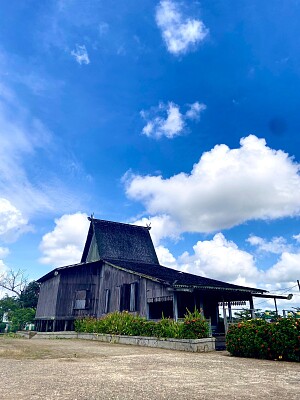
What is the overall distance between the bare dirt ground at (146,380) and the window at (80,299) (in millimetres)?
16353

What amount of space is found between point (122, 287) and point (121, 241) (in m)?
8.25

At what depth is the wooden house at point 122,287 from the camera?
17.8 metres

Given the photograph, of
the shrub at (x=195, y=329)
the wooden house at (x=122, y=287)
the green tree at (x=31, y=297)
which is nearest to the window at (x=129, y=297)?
the wooden house at (x=122, y=287)

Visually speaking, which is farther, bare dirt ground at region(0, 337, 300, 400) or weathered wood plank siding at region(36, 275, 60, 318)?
weathered wood plank siding at region(36, 275, 60, 318)

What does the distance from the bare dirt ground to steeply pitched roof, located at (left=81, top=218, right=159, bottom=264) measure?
762 inches

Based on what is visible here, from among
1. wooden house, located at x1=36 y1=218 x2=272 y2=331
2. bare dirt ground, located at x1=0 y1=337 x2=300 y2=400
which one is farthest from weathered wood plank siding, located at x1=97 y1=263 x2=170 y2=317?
bare dirt ground, located at x1=0 y1=337 x2=300 y2=400

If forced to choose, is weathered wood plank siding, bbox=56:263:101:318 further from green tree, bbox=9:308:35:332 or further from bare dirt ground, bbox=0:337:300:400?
bare dirt ground, bbox=0:337:300:400

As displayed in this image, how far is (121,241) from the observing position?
29.2m

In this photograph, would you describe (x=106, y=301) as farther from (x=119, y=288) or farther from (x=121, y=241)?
(x=121, y=241)

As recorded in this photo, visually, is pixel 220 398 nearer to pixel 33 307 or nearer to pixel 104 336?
pixel 104 336

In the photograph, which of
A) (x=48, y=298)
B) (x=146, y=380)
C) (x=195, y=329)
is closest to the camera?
(x=146, y=380)

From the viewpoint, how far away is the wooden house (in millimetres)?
17844

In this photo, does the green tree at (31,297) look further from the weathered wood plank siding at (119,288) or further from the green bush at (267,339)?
the green bush at (267,339)

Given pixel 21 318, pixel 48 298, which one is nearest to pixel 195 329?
pixel 48 298
